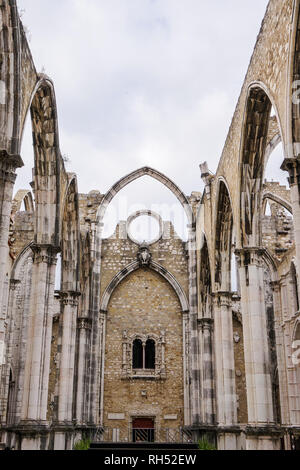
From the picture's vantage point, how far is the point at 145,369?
18.4 m

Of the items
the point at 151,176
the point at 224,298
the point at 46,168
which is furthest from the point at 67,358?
the point at 151,176

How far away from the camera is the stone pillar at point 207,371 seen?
16.0 metres

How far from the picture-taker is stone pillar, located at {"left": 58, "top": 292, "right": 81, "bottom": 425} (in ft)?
45.5

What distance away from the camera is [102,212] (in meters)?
18.9

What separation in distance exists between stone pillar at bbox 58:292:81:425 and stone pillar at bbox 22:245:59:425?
355 cm

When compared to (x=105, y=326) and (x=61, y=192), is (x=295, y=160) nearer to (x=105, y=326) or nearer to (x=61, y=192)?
(x=61, y=192)

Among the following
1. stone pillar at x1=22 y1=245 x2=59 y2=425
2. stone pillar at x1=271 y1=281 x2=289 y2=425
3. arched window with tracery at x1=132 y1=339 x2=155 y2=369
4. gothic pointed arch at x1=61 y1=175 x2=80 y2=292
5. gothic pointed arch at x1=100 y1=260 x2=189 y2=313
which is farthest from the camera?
gothic pointed arch at x1=100 y1=260 x2=189 y2=313

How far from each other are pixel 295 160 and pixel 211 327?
10793 mm

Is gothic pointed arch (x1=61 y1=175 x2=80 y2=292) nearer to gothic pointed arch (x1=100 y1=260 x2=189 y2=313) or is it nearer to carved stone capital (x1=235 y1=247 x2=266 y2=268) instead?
gothic pointed arch (x1=100 y1=260 x2=189 y2=313)

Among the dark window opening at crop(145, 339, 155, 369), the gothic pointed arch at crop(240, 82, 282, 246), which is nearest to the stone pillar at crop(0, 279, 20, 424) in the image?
the dark window opening at crop(145, 339, 155, 369)

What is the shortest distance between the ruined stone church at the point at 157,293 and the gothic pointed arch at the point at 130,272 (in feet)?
0.16

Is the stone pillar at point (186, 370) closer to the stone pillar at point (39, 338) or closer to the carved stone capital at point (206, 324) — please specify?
the carved stone capital at point (206, 324)

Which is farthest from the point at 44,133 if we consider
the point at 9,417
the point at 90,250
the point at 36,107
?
the point at 9,417

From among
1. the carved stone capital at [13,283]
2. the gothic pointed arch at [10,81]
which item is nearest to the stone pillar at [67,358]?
the carved stone capital at [13,283]
